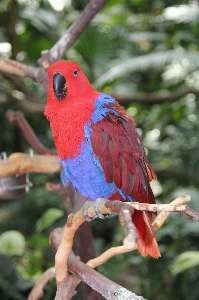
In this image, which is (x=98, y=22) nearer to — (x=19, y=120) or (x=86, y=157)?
(x=19, y=120)

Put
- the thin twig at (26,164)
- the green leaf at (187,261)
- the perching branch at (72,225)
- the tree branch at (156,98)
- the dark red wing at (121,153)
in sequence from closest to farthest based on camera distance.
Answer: the perching branch at (72,225) < the dark red wing at (121,153) < the thin twig at (26,164) < the green leaf at (187,261) < the tree branch at (156,98)

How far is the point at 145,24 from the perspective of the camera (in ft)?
10.1

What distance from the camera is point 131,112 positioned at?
2646 millimetres

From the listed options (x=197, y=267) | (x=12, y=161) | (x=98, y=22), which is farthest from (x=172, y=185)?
(x=12, y=161)

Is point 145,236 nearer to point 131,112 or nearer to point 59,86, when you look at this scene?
point 59,86

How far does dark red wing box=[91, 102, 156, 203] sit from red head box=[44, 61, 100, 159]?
1.3 inches

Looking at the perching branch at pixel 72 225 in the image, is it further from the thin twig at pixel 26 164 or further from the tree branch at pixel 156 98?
the tree branch at pixel 156 98

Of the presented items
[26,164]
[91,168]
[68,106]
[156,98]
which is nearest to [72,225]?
[91,168]

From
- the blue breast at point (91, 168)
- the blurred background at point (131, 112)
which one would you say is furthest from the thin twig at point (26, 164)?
the blurred background at point (131, 112)

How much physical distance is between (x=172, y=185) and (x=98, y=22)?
43.0 inches

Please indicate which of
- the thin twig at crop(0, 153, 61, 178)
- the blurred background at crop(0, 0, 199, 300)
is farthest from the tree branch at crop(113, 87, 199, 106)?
the thin twig at crop(0, 153, 61, 178)

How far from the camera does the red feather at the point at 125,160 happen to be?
2.67ft

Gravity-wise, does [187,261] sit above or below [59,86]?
below

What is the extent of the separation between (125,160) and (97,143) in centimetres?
6
